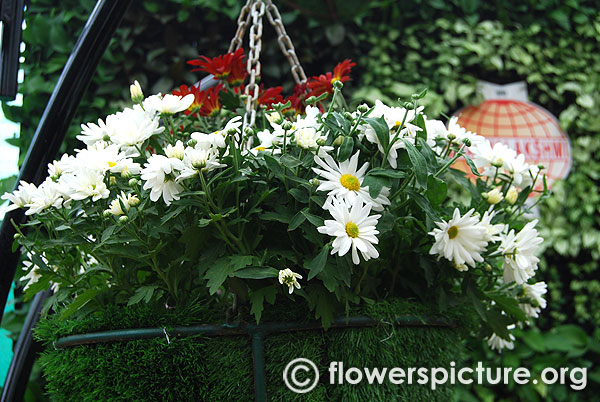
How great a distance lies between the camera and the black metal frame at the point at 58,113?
0.93 meters

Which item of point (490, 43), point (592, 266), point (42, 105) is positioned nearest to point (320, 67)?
point (490, 43)

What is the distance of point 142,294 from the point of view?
71cm

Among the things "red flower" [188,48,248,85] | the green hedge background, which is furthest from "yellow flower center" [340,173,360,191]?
the green hedge background

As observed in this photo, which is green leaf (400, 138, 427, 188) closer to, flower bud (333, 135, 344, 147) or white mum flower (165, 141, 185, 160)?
flower bud (333, 135, 344, 147)

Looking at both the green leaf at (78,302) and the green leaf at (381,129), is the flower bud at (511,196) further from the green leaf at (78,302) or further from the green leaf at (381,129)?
the green leaf at (78,302)

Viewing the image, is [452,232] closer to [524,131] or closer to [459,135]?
[459,135]

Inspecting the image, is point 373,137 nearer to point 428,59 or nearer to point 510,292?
point 510,292

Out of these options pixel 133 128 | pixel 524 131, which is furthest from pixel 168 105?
pixel 524 131

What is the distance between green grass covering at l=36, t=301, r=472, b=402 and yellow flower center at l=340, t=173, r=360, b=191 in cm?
17

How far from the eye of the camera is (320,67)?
2289 millimetres

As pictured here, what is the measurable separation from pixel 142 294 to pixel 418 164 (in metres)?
0.39

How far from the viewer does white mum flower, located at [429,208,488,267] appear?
0.72m

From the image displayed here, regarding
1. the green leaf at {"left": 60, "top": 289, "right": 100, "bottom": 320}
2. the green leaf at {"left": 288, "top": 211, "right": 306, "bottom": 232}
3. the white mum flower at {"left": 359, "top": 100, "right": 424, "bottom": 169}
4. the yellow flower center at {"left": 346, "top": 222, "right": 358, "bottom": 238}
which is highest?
the white mum flower at {"left": 359, "top": 100, "right": 424, "bottom": 169}

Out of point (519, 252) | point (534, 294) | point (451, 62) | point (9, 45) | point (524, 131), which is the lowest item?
point (524, 131)
